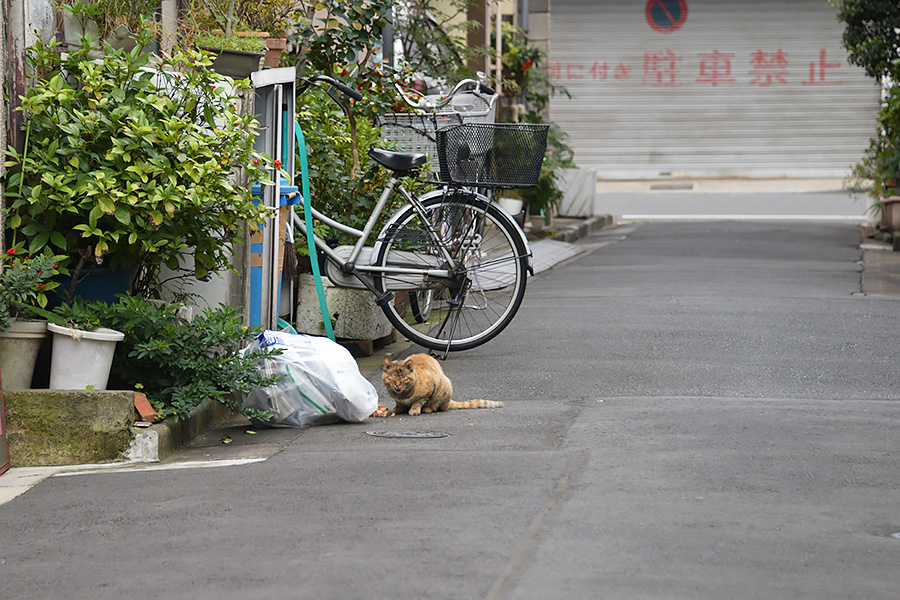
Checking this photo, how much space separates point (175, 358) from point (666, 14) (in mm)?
25292

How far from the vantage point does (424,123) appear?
7992 mm

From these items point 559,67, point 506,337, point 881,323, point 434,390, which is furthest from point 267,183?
point 559,67

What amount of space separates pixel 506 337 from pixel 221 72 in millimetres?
2982

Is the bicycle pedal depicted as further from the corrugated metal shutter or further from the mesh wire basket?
the corrugated metal shutter

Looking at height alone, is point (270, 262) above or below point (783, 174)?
below

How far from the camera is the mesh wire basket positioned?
26.0 ft

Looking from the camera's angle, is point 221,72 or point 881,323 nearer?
point 221,72

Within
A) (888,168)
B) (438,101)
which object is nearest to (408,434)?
(438,101)

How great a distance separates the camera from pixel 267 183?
5559 millimetres

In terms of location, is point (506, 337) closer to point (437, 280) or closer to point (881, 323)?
point (437, 280)

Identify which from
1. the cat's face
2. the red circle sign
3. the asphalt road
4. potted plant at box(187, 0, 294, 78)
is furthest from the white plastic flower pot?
the red circle sign

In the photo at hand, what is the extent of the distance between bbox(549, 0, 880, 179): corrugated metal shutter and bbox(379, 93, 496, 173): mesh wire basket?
832 inches

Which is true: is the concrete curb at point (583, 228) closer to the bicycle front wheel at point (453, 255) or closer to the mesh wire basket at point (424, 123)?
the mesh wire basket at point (424, 123)

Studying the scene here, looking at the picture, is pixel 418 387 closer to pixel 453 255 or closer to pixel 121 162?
pixel 453 255
